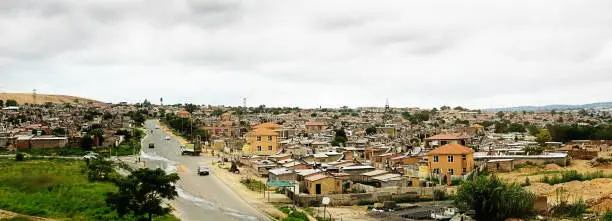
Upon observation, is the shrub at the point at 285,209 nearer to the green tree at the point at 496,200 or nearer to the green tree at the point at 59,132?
the green tree at the point at 496,200

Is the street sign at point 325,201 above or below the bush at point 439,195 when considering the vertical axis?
above

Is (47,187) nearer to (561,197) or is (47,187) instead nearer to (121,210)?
(121,210)

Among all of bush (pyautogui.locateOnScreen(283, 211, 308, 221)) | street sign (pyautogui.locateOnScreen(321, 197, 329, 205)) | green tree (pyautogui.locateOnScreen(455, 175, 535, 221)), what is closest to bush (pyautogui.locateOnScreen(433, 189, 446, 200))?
green tree (pyautogui.locateOnScreen(455, 175, 535, 221))

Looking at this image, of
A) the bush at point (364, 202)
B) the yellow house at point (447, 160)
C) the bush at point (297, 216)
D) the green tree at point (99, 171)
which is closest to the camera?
the bush at point (297, 216)

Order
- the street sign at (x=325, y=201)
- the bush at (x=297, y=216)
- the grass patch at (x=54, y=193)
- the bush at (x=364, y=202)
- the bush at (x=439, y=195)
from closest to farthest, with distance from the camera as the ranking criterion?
the bush at (x=297, y=216)
the grass patch at (x=54, y=193)
the street sign at (x=325, y=201)
the bush at (x=364, y=202)
the bush at (x=439, y=195)

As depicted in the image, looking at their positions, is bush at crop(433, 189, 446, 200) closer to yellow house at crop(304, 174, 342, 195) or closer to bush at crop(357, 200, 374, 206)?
bush at crop(357, 200, 374, 206)

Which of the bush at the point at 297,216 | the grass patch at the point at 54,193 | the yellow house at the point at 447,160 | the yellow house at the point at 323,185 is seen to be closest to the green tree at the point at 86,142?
the grass patch at the point at 54,193

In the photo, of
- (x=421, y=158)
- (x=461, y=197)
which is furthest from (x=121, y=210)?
(x=421, y=158)
